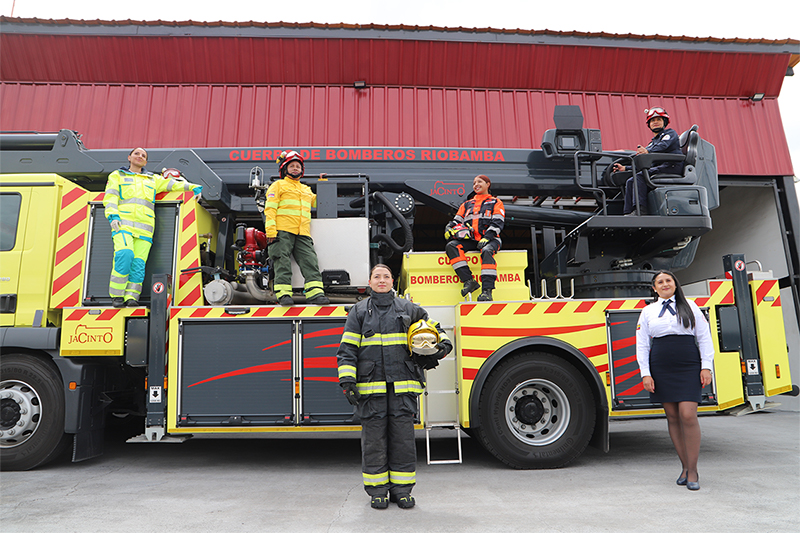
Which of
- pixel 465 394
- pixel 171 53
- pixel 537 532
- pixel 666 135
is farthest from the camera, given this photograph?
pixel 171 53

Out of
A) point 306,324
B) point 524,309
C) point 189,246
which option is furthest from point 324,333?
point 524,309

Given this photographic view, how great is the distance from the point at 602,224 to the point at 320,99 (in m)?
Result: 6.40

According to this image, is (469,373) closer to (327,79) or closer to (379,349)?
(379,349)

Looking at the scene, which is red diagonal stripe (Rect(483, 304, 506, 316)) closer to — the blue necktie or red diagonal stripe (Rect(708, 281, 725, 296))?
the blue necktie

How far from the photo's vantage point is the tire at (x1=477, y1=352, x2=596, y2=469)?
485 cm

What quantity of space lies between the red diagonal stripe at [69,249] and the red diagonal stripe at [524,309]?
4524mm

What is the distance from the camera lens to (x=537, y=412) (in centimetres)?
495

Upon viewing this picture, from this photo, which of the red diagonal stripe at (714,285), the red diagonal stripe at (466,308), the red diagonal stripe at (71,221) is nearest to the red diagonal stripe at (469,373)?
the red diagonal stripe at (466,308)

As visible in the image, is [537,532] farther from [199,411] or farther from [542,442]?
[199,411]

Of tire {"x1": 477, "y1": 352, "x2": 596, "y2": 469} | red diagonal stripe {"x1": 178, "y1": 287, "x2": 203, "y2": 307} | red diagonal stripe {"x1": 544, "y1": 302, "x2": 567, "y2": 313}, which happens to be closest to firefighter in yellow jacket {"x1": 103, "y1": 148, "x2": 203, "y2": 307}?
red diagonal stripe {"x1": 178, "y1": 287, "x2": 203, "y2": 307}

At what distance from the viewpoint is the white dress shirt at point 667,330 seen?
4.23 m

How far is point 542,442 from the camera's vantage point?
489 centimetres

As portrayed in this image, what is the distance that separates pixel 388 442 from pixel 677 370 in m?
2.44

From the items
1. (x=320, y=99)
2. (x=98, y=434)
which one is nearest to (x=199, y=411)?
(x=98, y=434)
